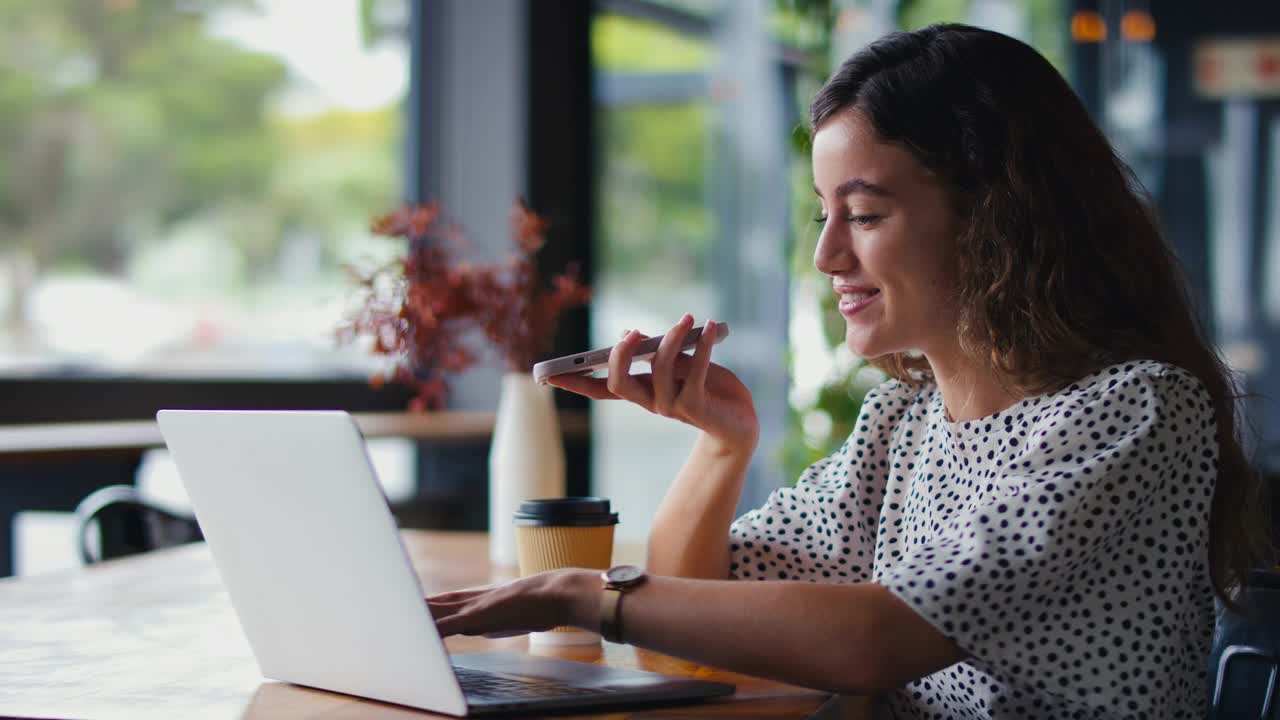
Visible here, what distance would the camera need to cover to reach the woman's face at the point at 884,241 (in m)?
1.34

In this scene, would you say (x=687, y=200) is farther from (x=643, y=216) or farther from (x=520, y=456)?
(x=520, y=456)

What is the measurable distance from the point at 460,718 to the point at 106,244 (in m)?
3.16

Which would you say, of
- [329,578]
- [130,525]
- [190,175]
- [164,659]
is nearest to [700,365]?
[329,578]

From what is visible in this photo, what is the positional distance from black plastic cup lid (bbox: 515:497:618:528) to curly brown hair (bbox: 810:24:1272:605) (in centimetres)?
43

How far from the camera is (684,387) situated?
147cm

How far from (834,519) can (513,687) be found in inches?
23.1

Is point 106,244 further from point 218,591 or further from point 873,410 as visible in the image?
point 873,410

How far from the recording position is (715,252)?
5.44 m

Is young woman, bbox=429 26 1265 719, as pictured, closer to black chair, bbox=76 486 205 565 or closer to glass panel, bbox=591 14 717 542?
black chair, bbox=76 486 205 565

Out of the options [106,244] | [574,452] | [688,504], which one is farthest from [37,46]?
[688,504]

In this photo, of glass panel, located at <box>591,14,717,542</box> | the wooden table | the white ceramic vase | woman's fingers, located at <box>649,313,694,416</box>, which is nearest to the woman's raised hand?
woman's fingers, located at <box>649,313,694,416</box>

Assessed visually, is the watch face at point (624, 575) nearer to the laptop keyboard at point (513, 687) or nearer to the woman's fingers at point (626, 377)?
the laptop keyboard at point (513, 687)

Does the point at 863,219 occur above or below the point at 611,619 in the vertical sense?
above

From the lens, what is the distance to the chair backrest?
1350mm
